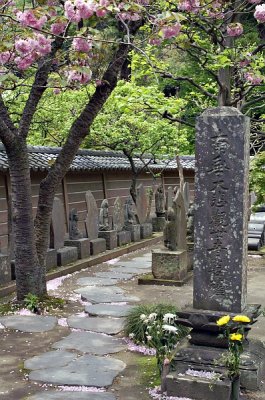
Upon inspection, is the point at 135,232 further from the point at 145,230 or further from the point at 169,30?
the point at 169,30

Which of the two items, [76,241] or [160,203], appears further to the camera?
[160,203]

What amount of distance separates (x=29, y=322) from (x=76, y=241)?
16.2ft

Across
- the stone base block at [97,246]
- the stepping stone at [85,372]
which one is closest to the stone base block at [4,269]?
the stone base block at [97,246]

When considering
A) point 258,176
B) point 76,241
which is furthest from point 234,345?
point 258,176

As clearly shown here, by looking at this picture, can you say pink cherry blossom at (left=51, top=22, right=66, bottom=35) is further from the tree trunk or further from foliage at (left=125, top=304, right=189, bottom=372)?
foliage at (left=125, top=304, right=189, bottom=372)

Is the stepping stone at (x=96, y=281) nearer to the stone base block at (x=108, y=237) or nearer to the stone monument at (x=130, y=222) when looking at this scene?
the stone base block at (x=108, y=237)

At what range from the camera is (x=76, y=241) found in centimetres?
1217

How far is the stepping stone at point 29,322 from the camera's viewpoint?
7.03 m

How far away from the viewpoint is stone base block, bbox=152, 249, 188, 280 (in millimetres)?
10234

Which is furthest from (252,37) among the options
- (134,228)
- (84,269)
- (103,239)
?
(84,269)

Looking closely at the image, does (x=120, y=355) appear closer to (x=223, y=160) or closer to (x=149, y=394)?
(x=149, y=394)

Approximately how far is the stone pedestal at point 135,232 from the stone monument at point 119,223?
0.75 feet

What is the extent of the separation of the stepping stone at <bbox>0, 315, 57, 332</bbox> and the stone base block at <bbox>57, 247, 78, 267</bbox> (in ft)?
12.3

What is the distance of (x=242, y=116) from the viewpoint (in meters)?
5.12
